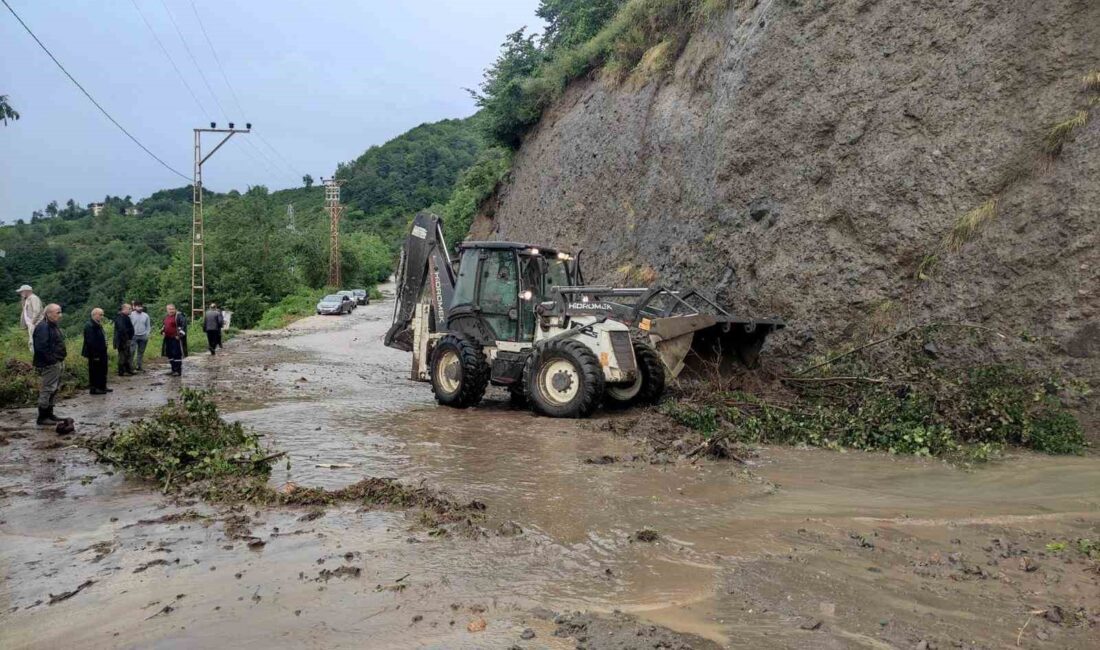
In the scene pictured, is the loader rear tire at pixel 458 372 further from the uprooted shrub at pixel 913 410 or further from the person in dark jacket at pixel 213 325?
the person in dark jacket at pixel 213 325

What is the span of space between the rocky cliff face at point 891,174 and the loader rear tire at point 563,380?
3.69 m

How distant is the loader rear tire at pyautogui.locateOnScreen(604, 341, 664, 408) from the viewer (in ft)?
35.8

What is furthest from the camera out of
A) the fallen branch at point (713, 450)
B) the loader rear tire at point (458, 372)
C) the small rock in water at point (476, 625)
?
the loader rear tire at point (458, 372)

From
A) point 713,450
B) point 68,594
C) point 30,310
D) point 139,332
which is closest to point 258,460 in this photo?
point 68,594

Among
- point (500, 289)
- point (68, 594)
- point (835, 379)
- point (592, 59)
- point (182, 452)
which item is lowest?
point (68, 594)

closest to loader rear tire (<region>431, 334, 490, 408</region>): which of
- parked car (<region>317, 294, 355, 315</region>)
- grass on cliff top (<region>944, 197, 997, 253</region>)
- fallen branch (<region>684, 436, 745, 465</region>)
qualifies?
fallen branch (<region>684, 436, 745, 465</region>)

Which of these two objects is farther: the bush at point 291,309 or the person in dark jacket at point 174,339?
the bush at point 291,309

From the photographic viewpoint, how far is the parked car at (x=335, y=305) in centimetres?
4381

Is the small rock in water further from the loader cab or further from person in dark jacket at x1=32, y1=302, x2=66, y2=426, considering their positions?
person in dark jacket at x1=32, y1=302, x2=66, y2=426

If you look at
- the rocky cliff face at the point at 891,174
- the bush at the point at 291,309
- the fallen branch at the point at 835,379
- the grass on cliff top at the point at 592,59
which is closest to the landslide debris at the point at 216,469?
the fallen branch at the point at 835,379

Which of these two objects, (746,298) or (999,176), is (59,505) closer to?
(746,298)

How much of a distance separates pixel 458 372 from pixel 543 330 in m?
1.61

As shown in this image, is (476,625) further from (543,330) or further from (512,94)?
(512,94)

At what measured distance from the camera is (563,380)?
10.9m
